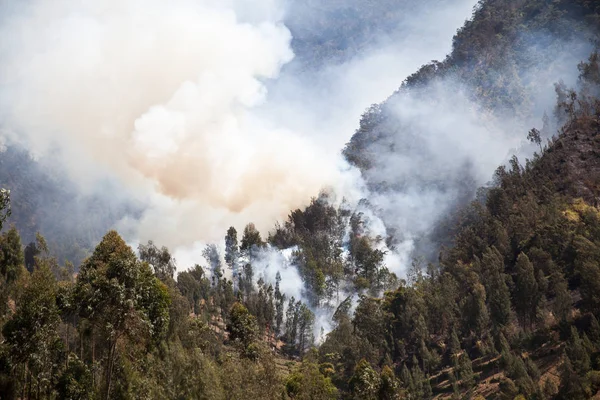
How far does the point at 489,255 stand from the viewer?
109 m

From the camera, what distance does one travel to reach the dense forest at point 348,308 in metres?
41.1

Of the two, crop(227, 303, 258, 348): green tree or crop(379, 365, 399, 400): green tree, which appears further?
crop(227, 303, 258, 348): green tree

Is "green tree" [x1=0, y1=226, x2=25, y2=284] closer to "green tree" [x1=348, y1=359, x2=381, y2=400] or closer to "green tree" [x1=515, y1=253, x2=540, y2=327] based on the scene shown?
"green tree" [x1=348, y1=359, x2=381, y2=400]

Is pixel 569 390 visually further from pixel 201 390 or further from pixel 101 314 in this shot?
pixel 101 314

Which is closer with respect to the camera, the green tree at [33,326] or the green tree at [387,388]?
the green tree at [33,326]

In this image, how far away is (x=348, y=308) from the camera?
13938 centimetres

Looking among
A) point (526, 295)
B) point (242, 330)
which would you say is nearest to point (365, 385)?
point (242, 330)

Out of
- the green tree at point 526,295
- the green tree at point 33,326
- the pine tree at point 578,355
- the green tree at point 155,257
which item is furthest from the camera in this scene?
the green tree at point 155,257

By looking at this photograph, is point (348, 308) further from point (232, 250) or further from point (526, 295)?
point (526, 295)

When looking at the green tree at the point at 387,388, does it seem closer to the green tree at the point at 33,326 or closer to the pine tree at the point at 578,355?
the pine tree at the point at 578,355

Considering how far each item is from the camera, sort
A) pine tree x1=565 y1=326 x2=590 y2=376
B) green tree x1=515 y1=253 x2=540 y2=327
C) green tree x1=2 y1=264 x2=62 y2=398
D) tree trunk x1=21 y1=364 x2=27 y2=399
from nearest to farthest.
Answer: green tree x1=2 y1=264 x2=62 y2=398 → tree trunk x1=21 y1=364 x2=27 y2=399 → pine tree x1=565 y1=326 x2=590 y2=376 → green tree x1=515 y1=253 x2=540 y2=327

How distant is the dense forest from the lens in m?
41.1

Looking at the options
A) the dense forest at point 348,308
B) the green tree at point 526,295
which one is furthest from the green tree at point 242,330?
the green tree at point 526,295

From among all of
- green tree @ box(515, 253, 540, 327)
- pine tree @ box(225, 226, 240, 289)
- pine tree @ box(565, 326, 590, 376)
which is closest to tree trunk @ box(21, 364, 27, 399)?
pine tree @ box(565, 326, 590, 376)
